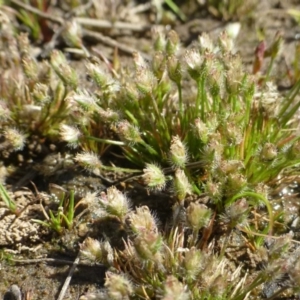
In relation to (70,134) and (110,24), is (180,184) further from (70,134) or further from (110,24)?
(110,24)

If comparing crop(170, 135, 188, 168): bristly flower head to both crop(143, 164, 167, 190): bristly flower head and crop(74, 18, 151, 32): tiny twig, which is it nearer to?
crop(143, 164, 167, 190): bristly flower head

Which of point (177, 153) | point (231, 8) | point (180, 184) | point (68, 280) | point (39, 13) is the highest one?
point (231, 8)

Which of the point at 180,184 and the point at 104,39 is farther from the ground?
the point at 104,39

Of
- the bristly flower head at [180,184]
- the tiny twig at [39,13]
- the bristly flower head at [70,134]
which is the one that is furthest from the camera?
the tiny twig at [39,13]

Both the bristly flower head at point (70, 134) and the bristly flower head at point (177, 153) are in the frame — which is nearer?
the bristly flower head at point (177, 153)

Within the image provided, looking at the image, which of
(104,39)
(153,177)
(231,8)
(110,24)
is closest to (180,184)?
(153,177)

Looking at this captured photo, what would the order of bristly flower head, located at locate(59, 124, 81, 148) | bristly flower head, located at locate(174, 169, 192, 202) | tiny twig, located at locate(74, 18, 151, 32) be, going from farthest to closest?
1. tiny twig, located at locate(74, 18, 151, 32)
2. bristly flower head, located at locate(59, 124, 81, 148)
3. bristly flower head, located at locate(174, 169, 192, 202)

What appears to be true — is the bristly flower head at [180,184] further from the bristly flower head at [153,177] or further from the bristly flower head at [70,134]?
the bristly flower head at [70,134]

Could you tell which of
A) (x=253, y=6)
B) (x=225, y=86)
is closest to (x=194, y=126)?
(x=225, y=86)

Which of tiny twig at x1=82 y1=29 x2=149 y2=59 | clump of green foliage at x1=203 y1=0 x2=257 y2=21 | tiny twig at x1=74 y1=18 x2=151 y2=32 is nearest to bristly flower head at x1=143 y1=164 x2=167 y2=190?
tiny twig at x1=82 y1=29 x2=149 y2=59

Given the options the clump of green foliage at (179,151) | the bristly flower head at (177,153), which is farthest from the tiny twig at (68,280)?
the bristly flower head at (177,153)

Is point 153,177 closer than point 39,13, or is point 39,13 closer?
point 153,177
